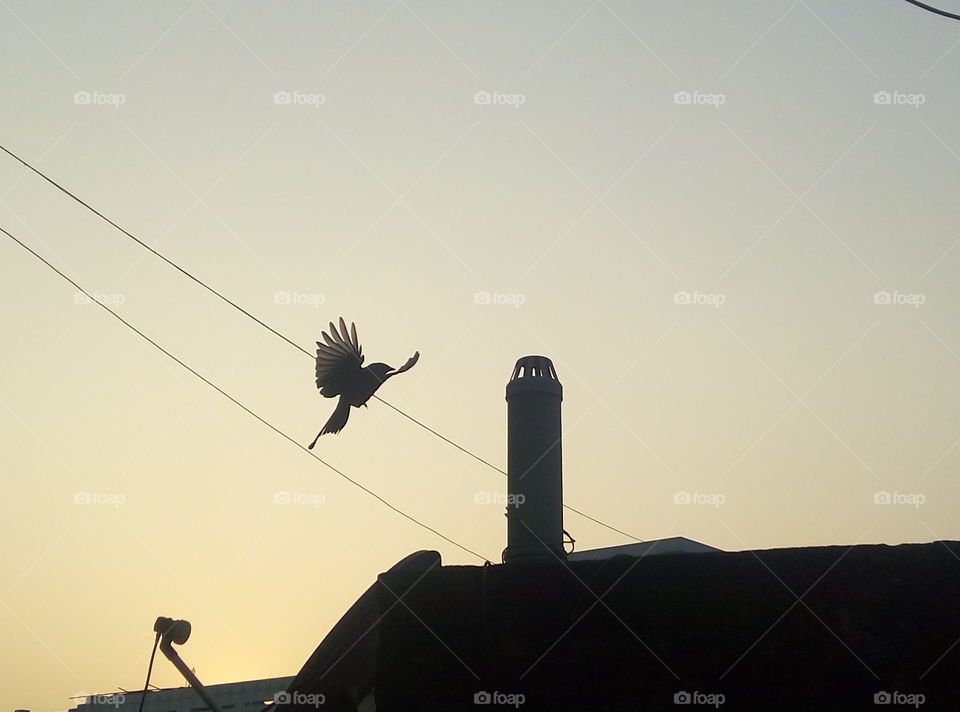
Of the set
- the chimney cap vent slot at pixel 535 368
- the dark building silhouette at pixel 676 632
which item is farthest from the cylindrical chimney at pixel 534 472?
the dark building silhouette at pixel 676 632

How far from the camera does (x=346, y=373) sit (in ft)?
37.4

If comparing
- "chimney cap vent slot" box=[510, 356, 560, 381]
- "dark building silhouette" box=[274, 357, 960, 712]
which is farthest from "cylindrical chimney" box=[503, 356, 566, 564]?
"dark building silhouette" box=[274, 357, 960, 712]

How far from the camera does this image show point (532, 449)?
13.5m

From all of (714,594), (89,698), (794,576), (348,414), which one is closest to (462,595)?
(714,594)

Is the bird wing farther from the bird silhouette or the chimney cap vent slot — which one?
the chimney cap vent slot

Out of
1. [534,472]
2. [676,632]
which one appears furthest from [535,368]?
[676,632]

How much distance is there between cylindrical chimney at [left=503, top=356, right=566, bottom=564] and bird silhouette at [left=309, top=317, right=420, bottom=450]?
8.88 ft

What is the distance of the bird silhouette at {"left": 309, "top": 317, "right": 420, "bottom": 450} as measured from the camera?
11344 millimetres

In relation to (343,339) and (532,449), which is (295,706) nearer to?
(343,339)

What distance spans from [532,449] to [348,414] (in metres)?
3.03

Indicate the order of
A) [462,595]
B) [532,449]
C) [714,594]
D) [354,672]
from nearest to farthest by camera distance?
[714,594] → [462,595] → [354,672] → [532,449]

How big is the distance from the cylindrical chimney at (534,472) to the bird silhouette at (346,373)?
2.71m

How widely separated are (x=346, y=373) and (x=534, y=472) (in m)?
3.03

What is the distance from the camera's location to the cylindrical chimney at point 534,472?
13.0 m
